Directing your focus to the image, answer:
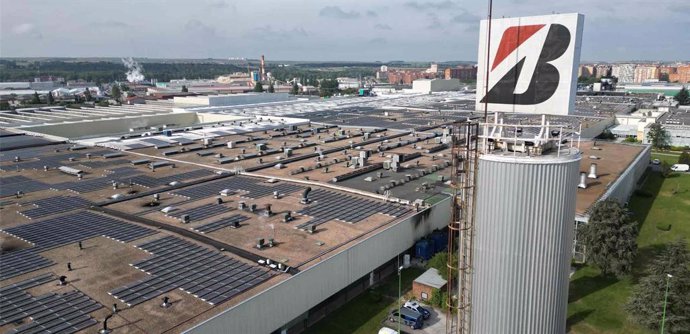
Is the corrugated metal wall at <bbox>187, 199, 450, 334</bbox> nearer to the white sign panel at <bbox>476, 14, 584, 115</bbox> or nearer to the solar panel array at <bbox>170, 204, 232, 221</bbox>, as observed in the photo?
the solar panel array at <bbox>170, 204, 232, 221</bbox>

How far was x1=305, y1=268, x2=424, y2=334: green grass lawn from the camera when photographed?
23.8 m

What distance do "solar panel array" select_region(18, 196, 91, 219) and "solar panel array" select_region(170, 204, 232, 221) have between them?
7748 mm

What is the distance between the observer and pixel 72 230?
27875 millimetres

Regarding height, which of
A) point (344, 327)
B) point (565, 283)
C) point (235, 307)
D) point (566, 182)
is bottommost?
point (344, 327)

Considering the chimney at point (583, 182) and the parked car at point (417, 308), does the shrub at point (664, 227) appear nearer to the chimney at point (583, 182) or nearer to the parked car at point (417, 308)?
the chimney at point (583, 182)

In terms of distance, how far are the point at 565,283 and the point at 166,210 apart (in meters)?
26.0

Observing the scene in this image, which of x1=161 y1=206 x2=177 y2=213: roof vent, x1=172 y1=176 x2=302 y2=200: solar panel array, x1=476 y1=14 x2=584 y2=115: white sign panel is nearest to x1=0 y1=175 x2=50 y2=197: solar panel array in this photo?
x1=172 y1=176 x2=302 y2=200: solar panel array

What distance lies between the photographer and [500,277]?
12172mm

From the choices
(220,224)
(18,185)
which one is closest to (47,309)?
(220,224)

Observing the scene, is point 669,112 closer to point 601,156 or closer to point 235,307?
point 601,156

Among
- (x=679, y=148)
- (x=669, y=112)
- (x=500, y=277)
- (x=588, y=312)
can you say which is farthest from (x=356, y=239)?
(x=669, y=112)

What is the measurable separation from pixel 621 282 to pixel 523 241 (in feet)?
70.5

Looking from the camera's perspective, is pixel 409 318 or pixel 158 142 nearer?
pixel 409 318

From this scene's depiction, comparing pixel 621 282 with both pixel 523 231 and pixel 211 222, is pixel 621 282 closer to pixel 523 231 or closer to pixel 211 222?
pixel 523 231
